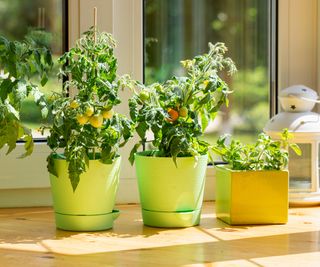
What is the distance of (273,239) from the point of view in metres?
2.88

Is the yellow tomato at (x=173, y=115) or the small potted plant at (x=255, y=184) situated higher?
the yellow tomato at (x=173, y=115)

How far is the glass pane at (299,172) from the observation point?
3428 mm

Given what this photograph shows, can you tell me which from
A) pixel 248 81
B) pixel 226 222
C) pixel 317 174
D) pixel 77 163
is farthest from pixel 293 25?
pixel 77 163

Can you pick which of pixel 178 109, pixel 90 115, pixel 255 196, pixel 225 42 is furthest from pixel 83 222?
pixel 225 42

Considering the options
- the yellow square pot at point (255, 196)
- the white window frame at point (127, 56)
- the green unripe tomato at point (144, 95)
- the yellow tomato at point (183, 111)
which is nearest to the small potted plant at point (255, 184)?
the yellow square pot at point (255, 196)

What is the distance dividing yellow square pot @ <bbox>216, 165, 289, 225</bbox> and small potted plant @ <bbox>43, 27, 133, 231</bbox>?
397 millimetres

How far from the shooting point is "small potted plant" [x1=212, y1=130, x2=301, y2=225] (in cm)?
308

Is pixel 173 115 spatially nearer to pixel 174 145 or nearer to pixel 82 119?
pixel 174 145

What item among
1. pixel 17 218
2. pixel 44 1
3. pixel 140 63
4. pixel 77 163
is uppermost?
pixel 44 1

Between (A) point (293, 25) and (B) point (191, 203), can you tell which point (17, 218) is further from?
(A) point (293, 25)

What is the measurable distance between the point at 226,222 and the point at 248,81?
736mm

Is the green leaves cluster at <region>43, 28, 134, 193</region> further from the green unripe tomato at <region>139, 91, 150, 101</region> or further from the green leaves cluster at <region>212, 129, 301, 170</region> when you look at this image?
the green leaves cluster at <region>212, 129, 301, 170</region>

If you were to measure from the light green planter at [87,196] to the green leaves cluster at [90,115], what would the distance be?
36 mm

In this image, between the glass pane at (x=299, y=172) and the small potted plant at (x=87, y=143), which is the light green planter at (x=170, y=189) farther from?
the glass pane at (x=299, y=172)
